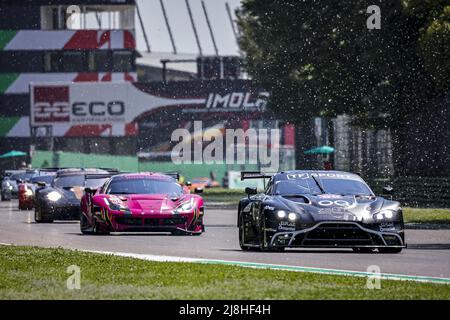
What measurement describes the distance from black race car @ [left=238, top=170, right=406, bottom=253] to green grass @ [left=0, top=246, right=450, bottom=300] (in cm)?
253

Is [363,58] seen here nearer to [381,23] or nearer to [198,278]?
[381,23]

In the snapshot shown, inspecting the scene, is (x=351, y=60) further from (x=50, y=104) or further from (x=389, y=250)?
(x=50, y=104)

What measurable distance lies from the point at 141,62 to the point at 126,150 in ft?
66.5

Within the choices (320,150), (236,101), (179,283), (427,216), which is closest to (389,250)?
(179,283)

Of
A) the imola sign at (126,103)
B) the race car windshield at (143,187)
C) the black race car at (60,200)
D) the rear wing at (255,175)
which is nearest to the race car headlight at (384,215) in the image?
the rear wing at (255,175)

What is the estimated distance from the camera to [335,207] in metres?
18.2

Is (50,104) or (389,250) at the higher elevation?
(50,104)

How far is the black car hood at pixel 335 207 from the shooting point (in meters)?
18.0

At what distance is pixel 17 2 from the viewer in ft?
300

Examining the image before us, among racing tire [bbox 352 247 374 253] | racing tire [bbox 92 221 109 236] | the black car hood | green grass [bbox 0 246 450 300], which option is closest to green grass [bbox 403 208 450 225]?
racing tire [bbox 92 221 109 236]

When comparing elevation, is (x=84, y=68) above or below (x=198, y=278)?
above

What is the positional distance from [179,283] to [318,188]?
→ 21.5 feet

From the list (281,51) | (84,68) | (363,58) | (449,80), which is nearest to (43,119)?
(84,68)

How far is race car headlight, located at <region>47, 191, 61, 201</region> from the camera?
30219 millimetres
